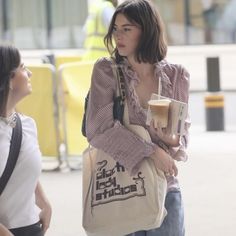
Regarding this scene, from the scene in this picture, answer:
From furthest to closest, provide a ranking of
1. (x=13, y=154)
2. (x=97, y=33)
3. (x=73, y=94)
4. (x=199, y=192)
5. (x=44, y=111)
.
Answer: (x=97, y=33) → (x=44, y=111) → (x=73, y=94) → (x=199, y=192) → (x=13, y=154)

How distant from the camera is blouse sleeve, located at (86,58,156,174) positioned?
2855 mm

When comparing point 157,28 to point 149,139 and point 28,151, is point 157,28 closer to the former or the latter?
point 149,139

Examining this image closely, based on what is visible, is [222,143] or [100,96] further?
[222,143]

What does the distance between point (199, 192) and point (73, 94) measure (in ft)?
6.20

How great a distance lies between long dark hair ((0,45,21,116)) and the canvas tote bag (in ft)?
1.47

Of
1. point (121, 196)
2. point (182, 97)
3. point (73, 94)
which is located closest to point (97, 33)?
point (73, 94)

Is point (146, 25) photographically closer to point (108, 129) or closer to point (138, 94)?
point (138, 94)

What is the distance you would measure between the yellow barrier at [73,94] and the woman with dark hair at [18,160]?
16.1 ft

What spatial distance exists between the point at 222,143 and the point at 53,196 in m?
3.04

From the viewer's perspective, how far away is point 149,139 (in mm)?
2891

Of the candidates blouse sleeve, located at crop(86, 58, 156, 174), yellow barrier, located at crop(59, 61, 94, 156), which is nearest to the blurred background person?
yellow barrier, located at crop(59, 61, 94, 156)

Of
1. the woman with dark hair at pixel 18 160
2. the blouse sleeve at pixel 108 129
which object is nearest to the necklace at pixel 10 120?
the woman with dark hair at pixel 18 160

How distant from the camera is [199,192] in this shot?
6594 mm

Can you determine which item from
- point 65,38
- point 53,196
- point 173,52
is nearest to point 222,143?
point 53,196
